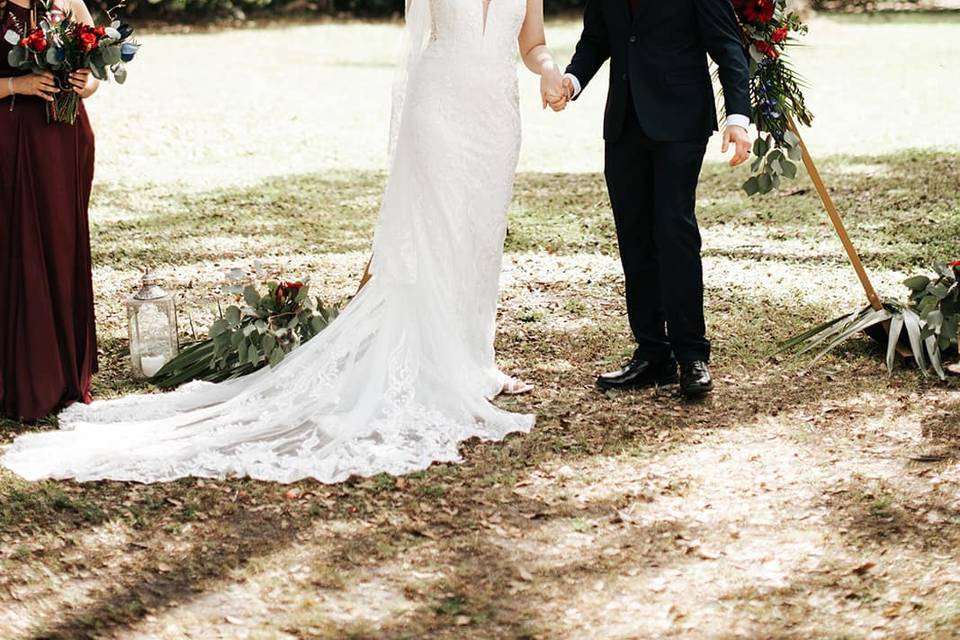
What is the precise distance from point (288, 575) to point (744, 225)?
610cm

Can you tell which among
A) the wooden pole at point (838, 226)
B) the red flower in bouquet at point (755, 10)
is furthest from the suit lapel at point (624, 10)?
the wooden pole at point (838, 226)

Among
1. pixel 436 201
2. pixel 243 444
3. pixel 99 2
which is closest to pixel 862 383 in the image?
pixel 436 201

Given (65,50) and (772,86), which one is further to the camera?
(772,86)

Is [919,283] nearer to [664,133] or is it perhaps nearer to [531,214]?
[664,133]

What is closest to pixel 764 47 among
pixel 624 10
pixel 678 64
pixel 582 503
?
pixel 678 64

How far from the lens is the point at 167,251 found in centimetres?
873

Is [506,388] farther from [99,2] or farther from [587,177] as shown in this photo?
[99,2]

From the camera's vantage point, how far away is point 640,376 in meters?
5.67

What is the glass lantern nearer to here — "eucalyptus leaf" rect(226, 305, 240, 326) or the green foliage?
"eucalyptus leaf" rect(226, 305, 240, 326)

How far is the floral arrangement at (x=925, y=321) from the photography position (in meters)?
5.71

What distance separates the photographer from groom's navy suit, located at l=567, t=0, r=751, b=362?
5.08 metres

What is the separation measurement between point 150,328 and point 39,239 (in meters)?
0.91

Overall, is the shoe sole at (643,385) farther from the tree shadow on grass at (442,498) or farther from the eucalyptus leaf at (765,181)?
the eucalyptus leaf at (765,181)

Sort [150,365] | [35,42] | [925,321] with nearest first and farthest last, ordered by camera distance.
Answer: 1. [35,42]
2. [925,321]
3. [150,365]
